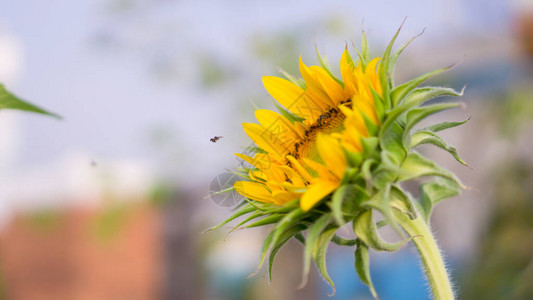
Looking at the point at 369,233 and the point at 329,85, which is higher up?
the point at 329,85

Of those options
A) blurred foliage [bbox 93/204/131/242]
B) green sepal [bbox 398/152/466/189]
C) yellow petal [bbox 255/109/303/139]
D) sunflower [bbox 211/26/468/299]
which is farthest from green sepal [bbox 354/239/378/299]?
blurred foliage [bbox 93/204/131/242]

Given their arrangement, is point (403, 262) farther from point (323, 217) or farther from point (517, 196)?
point (323, 217)

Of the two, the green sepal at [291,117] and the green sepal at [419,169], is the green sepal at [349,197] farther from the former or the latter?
the green sepal at [291,117]

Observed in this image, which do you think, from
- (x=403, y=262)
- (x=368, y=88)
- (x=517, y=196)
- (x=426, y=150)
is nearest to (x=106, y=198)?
(x=403, y=262)

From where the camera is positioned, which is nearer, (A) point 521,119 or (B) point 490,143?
(A) point 521,119

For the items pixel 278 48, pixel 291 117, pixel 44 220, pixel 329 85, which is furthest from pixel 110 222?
pixel 329 85

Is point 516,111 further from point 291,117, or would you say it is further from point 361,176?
point 361,176

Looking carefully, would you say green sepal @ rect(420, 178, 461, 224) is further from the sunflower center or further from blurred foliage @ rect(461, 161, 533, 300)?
blurred foliage @ rect(461, 161, 533, 300)

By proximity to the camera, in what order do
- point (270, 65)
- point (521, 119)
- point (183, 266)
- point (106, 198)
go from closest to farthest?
point (521, 119), point (270, 65), point (106, 198), point (183, 266)
